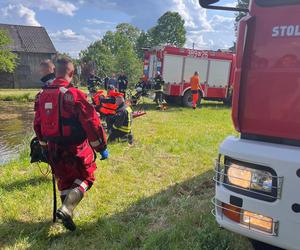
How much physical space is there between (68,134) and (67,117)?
0.17m

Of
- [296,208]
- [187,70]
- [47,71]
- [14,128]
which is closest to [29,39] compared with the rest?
[187,70]

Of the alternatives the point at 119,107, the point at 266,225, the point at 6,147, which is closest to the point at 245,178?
the point at 266,225

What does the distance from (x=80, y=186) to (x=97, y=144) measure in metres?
0.52

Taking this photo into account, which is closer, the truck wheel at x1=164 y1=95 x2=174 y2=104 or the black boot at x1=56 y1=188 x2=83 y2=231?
the black boot at x1=56 y1=188 x2=83 y2=231

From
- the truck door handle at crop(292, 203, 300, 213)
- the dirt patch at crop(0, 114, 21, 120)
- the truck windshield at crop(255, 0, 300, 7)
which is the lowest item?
the dirt patch at crop(0, 114, 21, 120)

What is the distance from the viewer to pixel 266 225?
7.33 ft

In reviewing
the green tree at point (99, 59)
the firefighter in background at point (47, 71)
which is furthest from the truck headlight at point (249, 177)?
the green tree at point (99, 59)

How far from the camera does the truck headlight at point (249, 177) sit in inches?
87.7

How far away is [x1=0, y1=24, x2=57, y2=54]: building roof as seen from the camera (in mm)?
37312

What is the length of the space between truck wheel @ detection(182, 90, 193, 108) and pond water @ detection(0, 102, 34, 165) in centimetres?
658

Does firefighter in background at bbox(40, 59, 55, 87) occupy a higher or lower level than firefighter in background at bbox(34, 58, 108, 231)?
higher

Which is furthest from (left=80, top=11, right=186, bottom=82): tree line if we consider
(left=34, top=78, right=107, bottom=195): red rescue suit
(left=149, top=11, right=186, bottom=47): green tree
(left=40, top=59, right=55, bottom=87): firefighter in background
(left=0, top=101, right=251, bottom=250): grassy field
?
(left=34, top=78, right=107, bottom=195): red rescue suit

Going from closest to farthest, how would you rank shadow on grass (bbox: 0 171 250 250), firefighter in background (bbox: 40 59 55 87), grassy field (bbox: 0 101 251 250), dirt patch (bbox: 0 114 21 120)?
shadow on grass (bbox: 0 171 250 250)
grassy field (bbox: 0 101 251 250)
firefighter in background (bbox: 40 59 55 87)
dirt patch (bbox: 0 114 21 120)

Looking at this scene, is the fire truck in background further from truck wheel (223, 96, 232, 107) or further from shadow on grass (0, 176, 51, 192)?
shadow on grass (0, 176, 51, 192)
